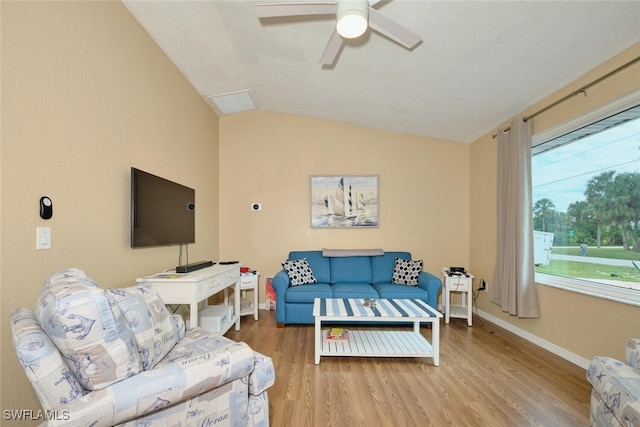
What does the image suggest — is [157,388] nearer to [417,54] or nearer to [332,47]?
[332,47]

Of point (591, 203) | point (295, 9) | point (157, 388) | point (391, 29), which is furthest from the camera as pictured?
point (591, 203)

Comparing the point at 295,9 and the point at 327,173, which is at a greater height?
the point at 295,9

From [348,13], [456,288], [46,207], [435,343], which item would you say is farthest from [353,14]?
[456,288]

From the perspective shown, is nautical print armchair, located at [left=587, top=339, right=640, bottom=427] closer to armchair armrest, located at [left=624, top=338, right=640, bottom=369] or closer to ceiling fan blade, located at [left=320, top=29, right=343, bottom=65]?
armchair armrest, located at [left=624, top=338, right=640, bottom=369]

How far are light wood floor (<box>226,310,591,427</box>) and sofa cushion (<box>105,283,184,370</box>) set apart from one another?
83 centimetres

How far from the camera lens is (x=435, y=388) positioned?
2041mm

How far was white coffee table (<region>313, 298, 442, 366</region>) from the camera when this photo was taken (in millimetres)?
2389

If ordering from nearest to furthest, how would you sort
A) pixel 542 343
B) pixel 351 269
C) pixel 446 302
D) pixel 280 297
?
pixel 542 343, pixel 280 297, pixel 446 302, pixel 351 269

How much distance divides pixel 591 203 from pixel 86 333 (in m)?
3.60

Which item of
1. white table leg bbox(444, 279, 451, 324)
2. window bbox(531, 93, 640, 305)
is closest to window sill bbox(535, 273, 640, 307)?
window bbox(531, 93, 640, 305)

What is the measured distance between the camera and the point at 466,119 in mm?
Answer: 3404

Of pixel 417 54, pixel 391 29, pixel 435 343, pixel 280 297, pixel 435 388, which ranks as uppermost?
pixel 417 54

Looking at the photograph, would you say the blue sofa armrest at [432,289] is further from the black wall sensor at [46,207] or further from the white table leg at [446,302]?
the black wall sensor at [46,207]

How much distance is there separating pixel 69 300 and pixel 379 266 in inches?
132
